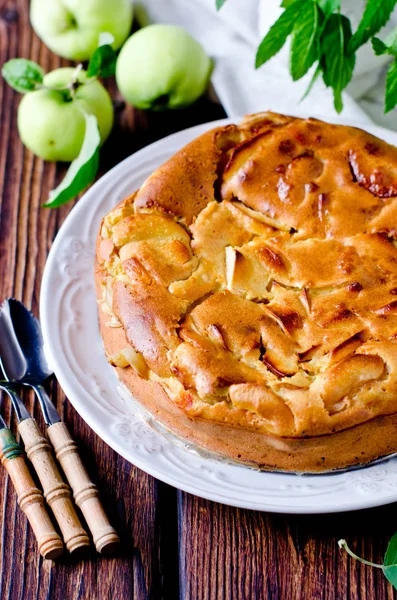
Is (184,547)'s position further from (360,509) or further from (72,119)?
(72,119)

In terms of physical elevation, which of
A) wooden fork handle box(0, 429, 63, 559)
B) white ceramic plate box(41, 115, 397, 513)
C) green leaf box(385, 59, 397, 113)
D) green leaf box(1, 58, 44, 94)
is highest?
green leaf box(385, 59, 397, 113)

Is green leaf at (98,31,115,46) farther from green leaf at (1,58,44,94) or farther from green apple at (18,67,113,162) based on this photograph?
green leaf at (1,58,44,94)

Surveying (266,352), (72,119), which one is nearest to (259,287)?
(266,352)

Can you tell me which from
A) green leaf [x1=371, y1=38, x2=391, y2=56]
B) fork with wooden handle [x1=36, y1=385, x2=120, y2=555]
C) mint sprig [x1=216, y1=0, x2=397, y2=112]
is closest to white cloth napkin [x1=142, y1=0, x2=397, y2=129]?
mint sprig [x1=216, y1=0, x2=397, y2=112]

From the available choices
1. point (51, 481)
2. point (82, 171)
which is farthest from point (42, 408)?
point (82, 171)

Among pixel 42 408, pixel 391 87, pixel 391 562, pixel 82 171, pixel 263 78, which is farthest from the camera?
pixel 263 78

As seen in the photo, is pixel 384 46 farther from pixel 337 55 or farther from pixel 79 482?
pixel 79 482
